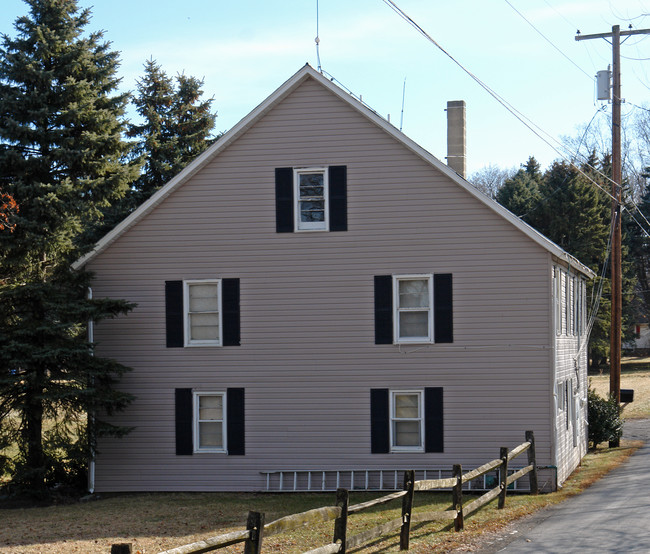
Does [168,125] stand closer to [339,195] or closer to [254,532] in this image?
[339,195]

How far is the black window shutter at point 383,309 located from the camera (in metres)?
20.4

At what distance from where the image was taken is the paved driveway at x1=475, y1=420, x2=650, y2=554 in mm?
12391

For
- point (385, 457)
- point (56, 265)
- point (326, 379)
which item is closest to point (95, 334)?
point (56, 265)

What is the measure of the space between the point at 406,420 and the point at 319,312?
10.6ft

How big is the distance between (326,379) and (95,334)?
5783 millimetres

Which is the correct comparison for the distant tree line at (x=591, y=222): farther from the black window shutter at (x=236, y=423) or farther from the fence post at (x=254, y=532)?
the fence post at (x=254, y=532)

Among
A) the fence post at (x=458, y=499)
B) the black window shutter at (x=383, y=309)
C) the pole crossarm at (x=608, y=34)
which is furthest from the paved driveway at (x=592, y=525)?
the pole crossarm at (x=608, y=34)

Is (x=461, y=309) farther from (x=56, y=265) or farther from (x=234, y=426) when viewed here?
(x=56, y=265)

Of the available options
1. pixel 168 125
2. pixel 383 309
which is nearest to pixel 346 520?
pixel 383 309

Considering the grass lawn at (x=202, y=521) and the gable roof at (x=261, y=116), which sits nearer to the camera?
the grass lawn at (x=202, y=521)

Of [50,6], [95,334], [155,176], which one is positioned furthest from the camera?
[155,176]

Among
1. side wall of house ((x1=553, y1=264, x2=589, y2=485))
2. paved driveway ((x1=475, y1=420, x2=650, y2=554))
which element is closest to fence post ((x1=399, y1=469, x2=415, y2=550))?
paved driveway ((x1=475, y1=420, x2=650, y2=554))

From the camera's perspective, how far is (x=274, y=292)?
822 inches

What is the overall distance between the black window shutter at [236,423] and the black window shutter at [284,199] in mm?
4051
